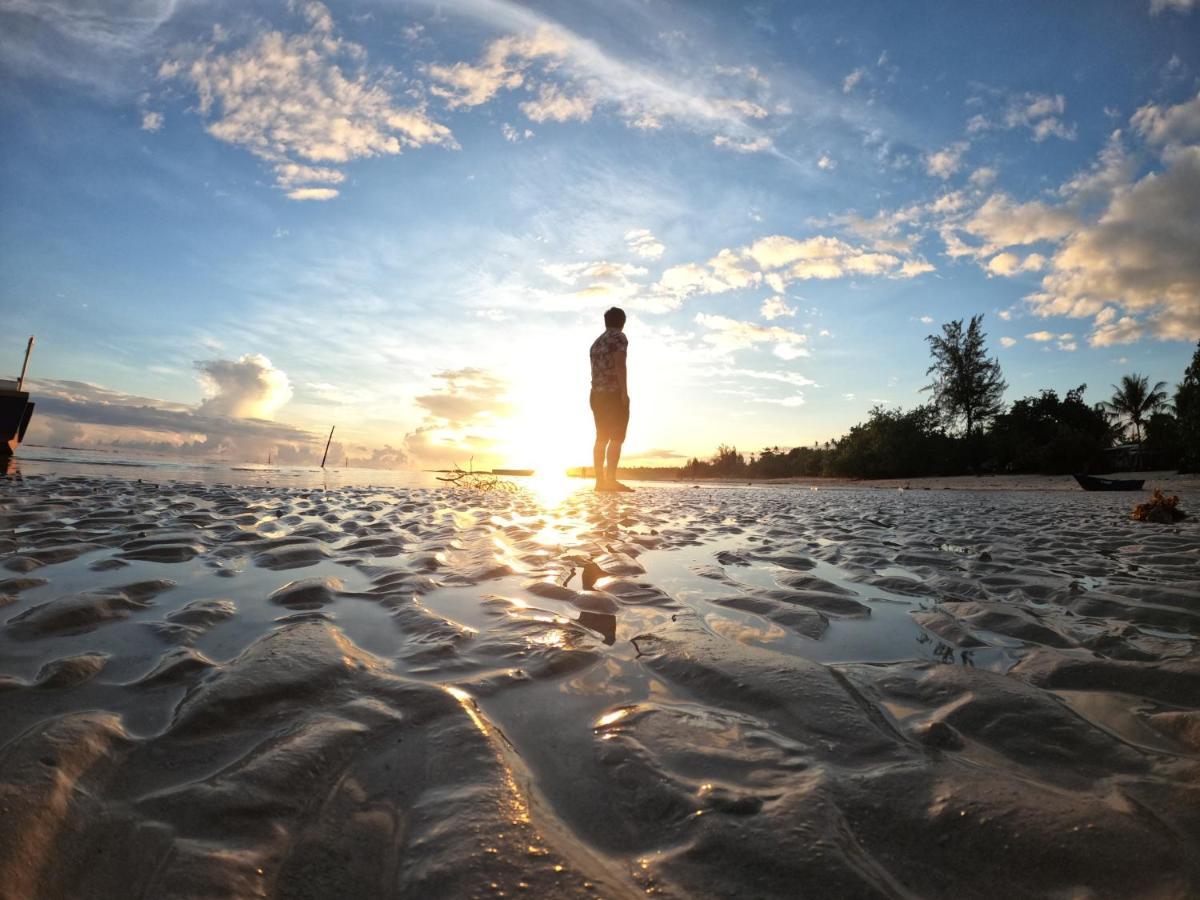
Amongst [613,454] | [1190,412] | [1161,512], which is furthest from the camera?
[1190,412]

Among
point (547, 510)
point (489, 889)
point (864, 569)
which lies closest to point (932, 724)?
point (489, 889)

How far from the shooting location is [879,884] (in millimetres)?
826

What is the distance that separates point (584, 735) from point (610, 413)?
34.7ft

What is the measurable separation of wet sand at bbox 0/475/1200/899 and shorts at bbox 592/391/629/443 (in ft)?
28.7

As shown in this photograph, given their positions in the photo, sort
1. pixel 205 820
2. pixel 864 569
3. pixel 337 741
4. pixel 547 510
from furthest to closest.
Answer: pixel 547 510 < pixel 864 569 < pixel 337 741 < pixel 205 820

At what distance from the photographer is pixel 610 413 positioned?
38.6ft

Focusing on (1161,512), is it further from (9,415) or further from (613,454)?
(9,415)

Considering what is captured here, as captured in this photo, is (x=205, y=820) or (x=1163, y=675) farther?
(x=1163, y=675)

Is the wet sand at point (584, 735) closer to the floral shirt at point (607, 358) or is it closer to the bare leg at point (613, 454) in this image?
the floral shirt at point (607, 358)

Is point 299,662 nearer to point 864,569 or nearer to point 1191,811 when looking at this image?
point 1191,811

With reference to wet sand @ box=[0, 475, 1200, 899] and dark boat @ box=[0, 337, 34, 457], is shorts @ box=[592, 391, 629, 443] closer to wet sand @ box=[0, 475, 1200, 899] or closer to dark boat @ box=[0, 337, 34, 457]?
wet sand @ box=[0, 475, 1200, 899]

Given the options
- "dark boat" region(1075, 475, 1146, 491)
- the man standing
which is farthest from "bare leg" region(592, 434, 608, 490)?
"dark boat" region(1075, 475, 1146, 491)

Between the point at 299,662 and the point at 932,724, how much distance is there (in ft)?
5.61

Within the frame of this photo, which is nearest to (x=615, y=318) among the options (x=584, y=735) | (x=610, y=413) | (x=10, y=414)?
(x=610, y=413)
